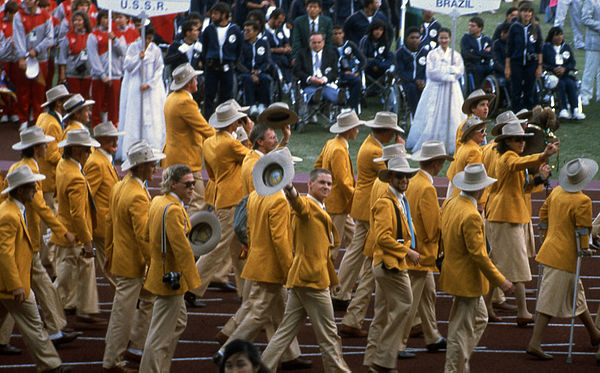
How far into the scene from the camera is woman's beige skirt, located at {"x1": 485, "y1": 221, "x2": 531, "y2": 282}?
9695mm

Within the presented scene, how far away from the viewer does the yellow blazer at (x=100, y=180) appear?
357 inches

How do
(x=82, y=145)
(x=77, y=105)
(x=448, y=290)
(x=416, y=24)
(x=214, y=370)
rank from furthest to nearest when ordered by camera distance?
(x=416, y=24) → (x=77, y=105) → (x=82, y=145) → (x=214, y=370) → (x=448, y=290)

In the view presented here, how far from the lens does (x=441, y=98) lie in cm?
1608

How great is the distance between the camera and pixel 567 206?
336 inches

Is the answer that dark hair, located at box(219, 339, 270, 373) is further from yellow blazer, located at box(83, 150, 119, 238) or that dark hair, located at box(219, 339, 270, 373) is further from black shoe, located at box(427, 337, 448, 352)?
yellow blazer, located at box(83, 150, 119, 238)

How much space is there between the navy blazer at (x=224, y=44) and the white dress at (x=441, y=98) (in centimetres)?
335

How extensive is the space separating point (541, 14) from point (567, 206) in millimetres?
18741

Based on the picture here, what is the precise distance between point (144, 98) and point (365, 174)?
20.7 ft

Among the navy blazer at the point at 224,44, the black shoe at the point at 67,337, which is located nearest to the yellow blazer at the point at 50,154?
the black shoe at the point at 67,337

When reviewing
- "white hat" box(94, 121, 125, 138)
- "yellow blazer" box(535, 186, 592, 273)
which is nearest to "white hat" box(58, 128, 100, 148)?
"white hat" box(94, 121, 125, 138)

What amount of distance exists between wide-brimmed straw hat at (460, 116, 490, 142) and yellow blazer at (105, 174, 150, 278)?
3680mm

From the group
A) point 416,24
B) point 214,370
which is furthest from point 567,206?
point 416,24

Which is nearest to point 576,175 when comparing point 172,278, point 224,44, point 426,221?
point 426,221

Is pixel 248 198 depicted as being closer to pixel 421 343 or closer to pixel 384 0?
pixel 421 343
